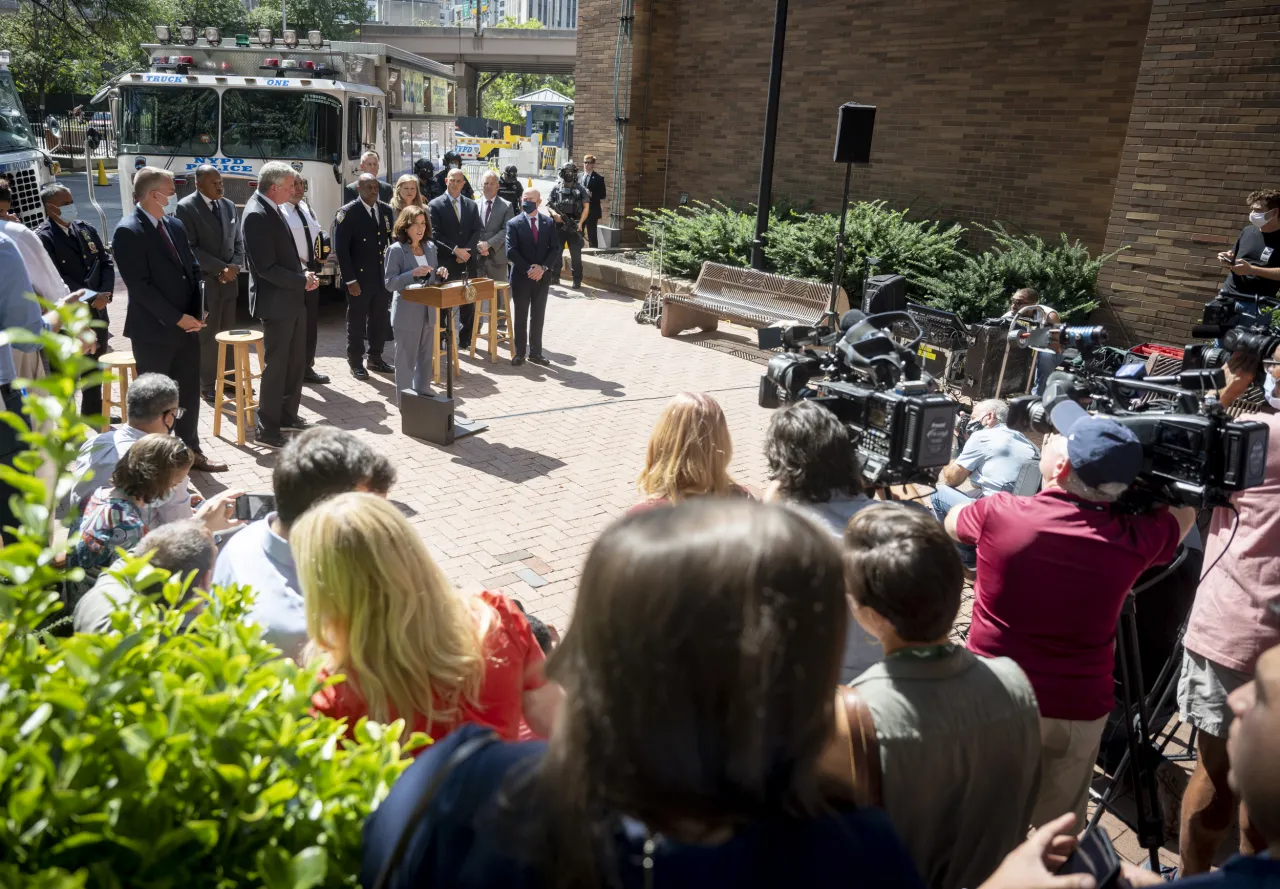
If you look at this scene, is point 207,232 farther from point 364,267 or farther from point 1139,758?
point 1139,758

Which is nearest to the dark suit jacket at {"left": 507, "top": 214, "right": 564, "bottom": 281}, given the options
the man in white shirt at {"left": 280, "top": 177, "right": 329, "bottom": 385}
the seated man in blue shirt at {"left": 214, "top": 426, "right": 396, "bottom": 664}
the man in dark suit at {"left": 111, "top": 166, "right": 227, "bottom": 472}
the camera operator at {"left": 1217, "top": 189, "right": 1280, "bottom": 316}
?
the man in white shirt at {"left": 280, "top": 177, "right": 329, "bottom": 385}

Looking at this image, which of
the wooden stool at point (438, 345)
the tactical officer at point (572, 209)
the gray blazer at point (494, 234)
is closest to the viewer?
the wooden stool at point (438, 345)

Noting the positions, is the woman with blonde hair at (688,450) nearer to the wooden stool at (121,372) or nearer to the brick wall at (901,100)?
the wooden stool at (121,372)

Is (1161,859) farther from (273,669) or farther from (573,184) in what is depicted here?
(573,184)

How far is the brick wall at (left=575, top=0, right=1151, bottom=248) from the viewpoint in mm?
11688

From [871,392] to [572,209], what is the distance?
39.0 feet

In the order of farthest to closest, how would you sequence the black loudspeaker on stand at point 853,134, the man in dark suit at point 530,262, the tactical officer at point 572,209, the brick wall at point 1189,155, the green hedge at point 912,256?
1. the tactical officer at point 572,209
2. the green hedge at point 912,256
3. the man in dark suit at point 530,262
4. the black loudspeaker on stand at point 853,134
5. the brick wall at point 1189,155

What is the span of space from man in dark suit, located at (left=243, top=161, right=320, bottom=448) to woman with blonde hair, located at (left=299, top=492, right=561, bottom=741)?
550 cm

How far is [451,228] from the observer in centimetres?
1019

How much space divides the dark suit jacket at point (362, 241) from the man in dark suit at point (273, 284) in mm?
1642

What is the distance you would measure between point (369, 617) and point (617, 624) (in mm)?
1182

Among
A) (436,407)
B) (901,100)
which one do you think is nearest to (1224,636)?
(436,407)

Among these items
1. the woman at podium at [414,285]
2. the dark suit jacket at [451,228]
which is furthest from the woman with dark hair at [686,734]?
the dark suit jacket at [451,228]

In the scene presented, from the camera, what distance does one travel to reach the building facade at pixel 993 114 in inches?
365
